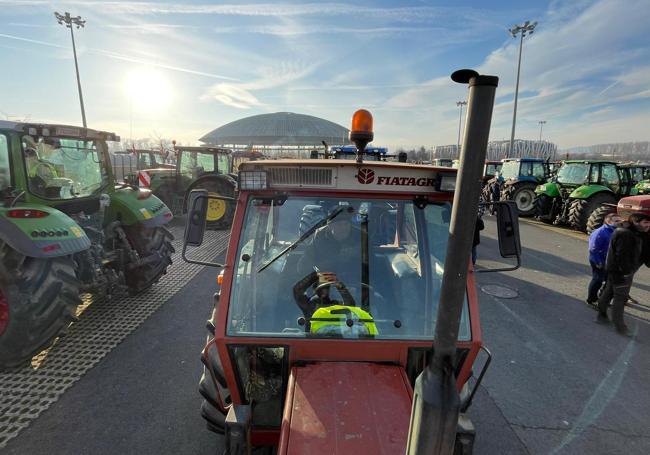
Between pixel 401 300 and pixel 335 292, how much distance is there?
18.0 inches

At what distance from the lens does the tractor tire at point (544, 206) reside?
512 inches

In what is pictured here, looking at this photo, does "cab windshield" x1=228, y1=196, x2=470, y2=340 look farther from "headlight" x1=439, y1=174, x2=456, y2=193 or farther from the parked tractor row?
the parked tractor row

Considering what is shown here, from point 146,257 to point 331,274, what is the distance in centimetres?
397

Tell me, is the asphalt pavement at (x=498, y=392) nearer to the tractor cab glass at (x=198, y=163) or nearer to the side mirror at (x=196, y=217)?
the side mirror at (x=196, y=217)

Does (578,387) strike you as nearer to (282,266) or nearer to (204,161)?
(282,266)

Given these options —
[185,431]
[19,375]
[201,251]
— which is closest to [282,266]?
[185,431]

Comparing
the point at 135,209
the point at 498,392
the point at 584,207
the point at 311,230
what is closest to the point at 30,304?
the point at 135,209

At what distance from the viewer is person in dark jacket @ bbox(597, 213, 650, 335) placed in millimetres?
4656

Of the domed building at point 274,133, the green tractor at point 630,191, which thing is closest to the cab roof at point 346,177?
the green tractor at point 630,191

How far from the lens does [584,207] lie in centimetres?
1104

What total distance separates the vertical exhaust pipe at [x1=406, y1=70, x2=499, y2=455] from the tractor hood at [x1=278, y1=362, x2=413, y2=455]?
65cm

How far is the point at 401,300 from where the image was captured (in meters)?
2.35

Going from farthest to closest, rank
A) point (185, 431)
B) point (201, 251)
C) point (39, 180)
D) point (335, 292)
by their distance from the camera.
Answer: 1. point (201, 251)
2. point (39, 180)
3. point (185, 431)
4. point (335, 292)

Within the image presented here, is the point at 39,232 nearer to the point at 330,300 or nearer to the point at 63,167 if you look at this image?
the point at 63,167
